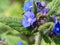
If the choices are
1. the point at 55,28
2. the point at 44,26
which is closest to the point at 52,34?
the point at 55,28

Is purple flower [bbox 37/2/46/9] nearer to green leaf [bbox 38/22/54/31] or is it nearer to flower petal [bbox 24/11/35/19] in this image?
flower petal [bbox 24/11/35/19]

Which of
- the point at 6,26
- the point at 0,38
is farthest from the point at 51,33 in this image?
the point at 0,38

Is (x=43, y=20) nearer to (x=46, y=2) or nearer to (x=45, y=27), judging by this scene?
(x=45, y=27)

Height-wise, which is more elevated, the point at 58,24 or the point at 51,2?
the point at 51,2

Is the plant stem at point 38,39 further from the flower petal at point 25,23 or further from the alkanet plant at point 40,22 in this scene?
the flower petal at point 25,23

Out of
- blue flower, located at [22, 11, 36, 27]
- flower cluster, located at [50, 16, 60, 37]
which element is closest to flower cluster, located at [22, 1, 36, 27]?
blue flower, located at [22, 11, 36, 27]

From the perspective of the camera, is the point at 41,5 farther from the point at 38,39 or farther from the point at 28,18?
the point at 38,39

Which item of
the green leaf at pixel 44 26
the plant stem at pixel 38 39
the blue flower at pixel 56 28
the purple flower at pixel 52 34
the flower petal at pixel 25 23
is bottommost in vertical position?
the plant stem at pixel 38 39

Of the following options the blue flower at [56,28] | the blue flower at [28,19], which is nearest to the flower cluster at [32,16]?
the blue flower at [28,19]
